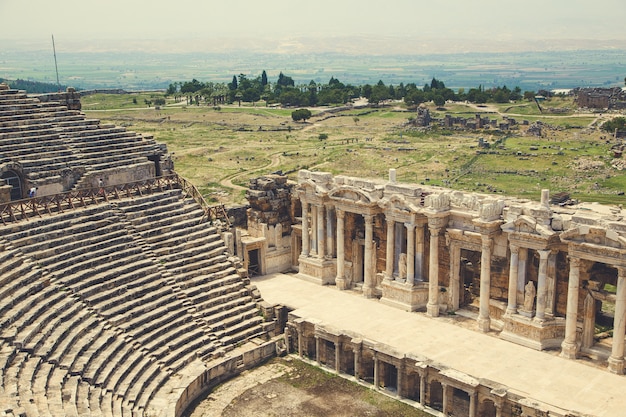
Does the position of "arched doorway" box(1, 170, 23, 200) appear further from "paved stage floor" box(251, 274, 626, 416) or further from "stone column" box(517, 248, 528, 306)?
"stone column" box(517, 248, 528, 306)

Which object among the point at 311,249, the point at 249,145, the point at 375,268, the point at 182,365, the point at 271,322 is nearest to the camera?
the point at 182,365

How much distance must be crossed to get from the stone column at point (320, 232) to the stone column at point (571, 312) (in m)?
14.5

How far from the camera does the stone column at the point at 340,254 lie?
39000 mm

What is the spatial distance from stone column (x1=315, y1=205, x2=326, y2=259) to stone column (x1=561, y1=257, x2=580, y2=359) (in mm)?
14548

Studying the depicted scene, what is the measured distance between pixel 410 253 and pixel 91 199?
16.3 meters

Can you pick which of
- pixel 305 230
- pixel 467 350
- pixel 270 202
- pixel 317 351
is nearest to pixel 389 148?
pixel 270 202

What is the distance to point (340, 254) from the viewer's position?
3941cm

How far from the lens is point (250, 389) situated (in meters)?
31.0

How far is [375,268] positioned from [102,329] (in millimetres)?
15393

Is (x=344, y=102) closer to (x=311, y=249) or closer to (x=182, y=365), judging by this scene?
(x=311, y=249)

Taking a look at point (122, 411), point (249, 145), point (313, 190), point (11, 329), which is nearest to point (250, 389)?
point (122, 411)

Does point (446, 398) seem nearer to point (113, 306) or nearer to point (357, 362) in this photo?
point (357, 362)

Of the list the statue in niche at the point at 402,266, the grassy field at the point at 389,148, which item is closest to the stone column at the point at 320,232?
the statue in niche at the point at 402,266

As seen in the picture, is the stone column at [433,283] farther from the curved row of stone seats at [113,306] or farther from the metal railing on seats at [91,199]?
the metal railing on seats at [91,199]
